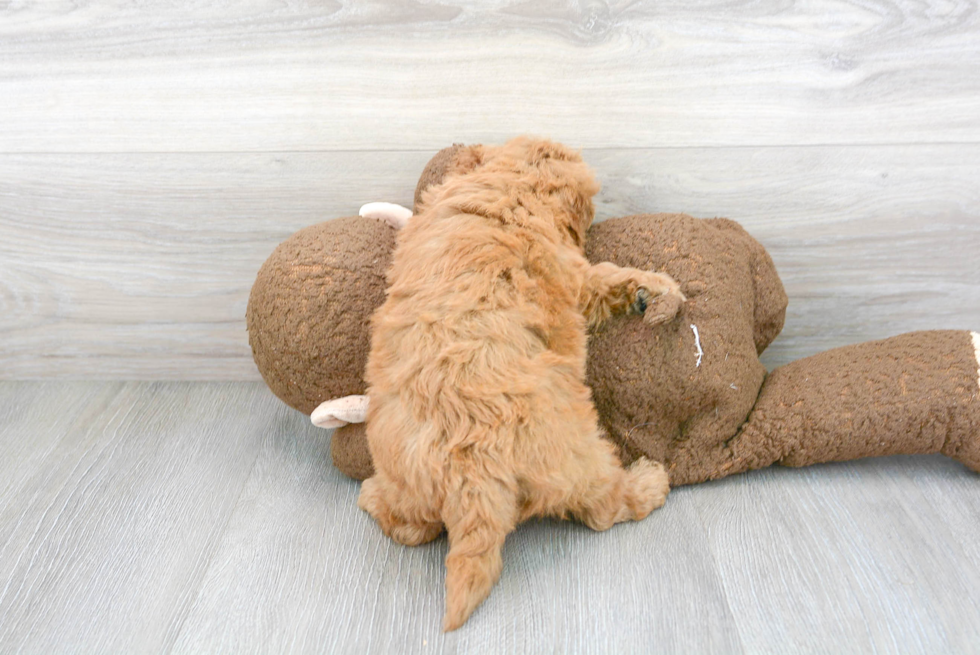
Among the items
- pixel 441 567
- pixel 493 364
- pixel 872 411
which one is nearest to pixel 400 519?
pixel 441 567

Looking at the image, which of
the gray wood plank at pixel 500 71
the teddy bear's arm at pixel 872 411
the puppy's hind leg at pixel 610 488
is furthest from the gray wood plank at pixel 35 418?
the teddy bear's arm at pixel 872 411

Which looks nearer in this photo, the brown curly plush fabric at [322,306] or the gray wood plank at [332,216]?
the brown curly plush fabric at [322,306]

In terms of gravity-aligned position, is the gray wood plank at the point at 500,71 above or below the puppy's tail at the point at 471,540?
above

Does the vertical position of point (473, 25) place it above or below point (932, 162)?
above

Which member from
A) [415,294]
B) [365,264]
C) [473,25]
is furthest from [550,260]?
[473,25]

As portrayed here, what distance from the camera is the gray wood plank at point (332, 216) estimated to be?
4.33 ft

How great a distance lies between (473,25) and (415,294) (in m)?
0.55

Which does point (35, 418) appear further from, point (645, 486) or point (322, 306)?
point (645, 486)

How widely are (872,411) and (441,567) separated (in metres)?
0.76

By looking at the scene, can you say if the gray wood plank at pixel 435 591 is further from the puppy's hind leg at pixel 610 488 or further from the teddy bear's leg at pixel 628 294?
the teddy bear's leg at pixel 628 294

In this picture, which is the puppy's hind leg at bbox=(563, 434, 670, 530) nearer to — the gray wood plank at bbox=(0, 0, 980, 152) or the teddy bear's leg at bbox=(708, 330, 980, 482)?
the teddy bear's leg at bbox=(708, 330, 980, 482)

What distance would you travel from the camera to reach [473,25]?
123cm

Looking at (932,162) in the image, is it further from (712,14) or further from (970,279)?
(712,14)

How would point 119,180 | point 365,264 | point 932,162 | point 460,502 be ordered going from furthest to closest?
point 119,180
point 932,162
point 365,264
point 460,502
